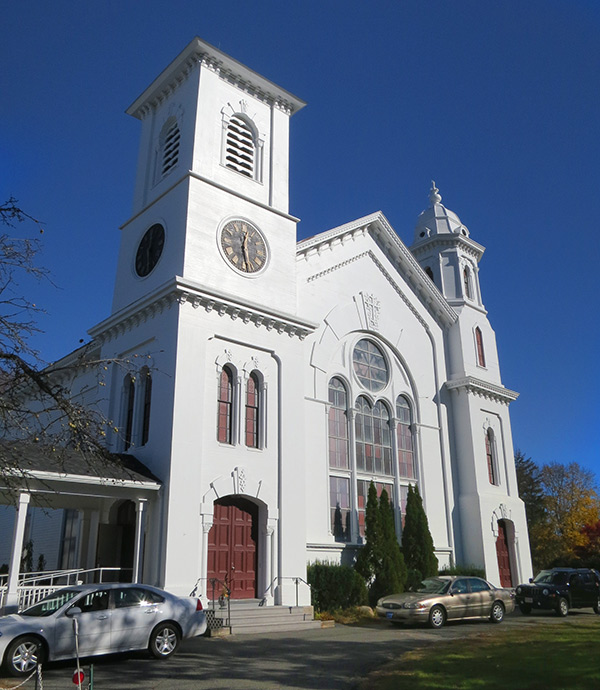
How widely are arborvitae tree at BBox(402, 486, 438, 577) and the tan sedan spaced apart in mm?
2771

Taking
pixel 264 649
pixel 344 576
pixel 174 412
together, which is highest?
pixel 174 412

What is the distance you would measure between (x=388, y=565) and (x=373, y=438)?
5.32m

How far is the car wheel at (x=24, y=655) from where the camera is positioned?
412 inches

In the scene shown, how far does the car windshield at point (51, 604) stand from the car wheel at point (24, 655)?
2.01 ft

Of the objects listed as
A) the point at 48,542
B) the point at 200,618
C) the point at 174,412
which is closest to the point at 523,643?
the point at 200,618

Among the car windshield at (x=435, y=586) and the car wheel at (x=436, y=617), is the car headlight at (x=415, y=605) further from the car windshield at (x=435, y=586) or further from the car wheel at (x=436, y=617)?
the car windshield at (x=435, y=586)

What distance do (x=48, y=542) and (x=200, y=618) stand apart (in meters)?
12.5

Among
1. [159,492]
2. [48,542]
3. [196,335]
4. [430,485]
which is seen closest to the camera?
[159,492]

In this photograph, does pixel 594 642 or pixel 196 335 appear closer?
pixel 594 642

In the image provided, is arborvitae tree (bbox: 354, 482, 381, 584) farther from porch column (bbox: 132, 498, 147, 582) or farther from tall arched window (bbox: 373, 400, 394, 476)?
porch column (bbox: 132, 498, 147, 582)

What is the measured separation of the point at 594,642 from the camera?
44.4 feet

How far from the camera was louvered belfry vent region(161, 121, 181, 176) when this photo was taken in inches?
962

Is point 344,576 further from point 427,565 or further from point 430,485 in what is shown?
point 430,485

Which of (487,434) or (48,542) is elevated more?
(487,434)
